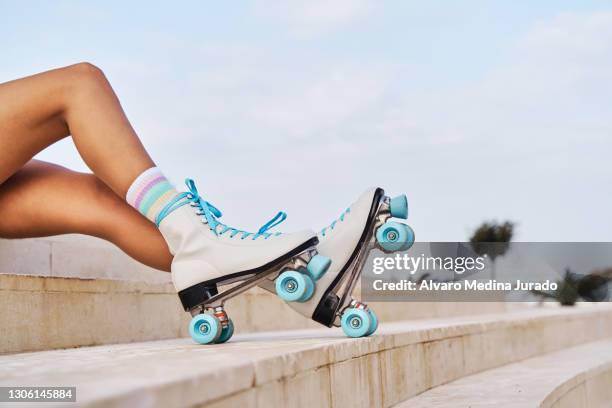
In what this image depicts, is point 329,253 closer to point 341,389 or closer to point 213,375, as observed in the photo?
point 341,389

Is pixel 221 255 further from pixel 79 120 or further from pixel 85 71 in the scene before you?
pixel 85 71

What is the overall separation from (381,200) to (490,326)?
245 centimetres

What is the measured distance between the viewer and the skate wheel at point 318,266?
2527mm

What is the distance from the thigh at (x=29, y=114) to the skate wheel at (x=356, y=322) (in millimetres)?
1037

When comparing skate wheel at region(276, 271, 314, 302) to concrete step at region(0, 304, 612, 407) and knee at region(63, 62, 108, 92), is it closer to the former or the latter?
concrete step at region(0, 304, 612, 407)

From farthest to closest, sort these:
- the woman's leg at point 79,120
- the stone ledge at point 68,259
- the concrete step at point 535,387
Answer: the stone ledge at point 68,259
the concrete step at point 535,387
the woman's leg at point 79,120

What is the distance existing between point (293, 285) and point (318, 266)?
9 cm

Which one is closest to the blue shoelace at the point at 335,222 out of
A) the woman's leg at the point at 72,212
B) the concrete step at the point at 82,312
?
the woman's leg at the point at 72,212

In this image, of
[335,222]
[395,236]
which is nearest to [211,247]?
[335,222]

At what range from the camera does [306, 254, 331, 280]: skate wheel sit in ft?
8.29

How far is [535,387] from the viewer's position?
345cm

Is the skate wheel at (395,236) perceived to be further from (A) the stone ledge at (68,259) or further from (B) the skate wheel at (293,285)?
(A) the stone ledge at (68,259)

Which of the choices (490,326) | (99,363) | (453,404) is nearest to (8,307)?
(99,363)

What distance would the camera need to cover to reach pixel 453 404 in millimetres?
2824
